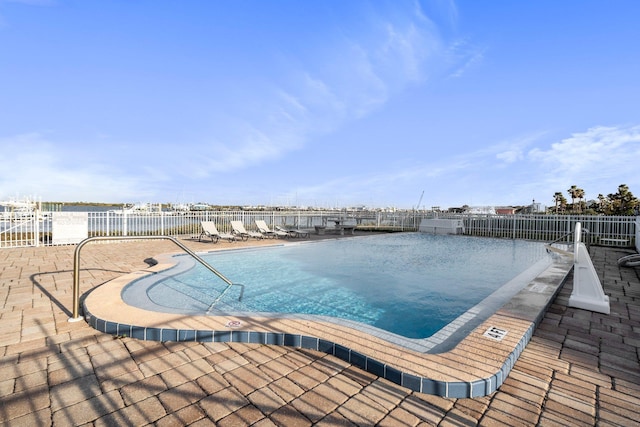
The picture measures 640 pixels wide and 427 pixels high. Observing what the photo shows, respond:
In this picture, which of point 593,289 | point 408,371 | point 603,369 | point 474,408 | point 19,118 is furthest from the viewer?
point 19,118

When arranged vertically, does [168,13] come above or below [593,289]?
above

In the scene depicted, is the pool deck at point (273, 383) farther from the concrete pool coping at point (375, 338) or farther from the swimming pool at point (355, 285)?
the swimming pool at point (355, 285)

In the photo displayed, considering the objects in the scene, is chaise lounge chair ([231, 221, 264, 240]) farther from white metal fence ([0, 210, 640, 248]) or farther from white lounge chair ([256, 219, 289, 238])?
white metal fence ([0, 210, 640, 248])

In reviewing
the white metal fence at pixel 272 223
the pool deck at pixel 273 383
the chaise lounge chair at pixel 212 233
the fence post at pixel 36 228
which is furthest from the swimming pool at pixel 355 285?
the fence post at pixel 36 228

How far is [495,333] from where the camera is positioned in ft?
10.4

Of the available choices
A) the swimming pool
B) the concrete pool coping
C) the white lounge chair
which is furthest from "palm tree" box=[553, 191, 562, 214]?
the concrete pool coping

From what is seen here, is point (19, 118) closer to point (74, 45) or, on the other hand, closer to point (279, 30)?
point (74, 45)

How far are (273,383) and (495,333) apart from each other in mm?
2375

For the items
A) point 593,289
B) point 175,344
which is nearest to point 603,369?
point 593,289

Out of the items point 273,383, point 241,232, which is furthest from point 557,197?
point 273,383

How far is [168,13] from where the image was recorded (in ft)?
37.1

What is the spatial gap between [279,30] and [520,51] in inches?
409

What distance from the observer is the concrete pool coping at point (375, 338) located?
7.73 ft

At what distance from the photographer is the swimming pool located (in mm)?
4672
